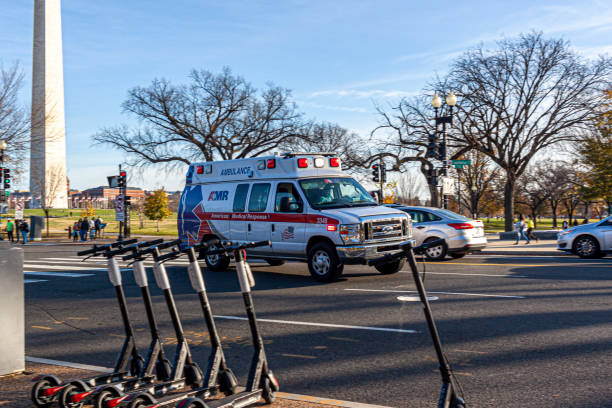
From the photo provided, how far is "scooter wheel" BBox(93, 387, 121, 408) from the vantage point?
12.8 feet

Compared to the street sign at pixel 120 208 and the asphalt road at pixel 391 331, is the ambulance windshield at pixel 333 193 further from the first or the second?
the street sign at pixel 120 208

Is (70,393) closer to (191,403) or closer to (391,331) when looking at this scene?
(191,403)

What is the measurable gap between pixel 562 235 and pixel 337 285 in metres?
10.0

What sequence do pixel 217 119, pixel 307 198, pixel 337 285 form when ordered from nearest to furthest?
pixel 337 285, pixel 307 198, pixel 217 119

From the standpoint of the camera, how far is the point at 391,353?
6.06 meters

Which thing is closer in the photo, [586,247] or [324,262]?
[324,262]

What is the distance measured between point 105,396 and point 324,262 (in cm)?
808

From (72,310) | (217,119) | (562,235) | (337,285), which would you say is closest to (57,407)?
(72,310)

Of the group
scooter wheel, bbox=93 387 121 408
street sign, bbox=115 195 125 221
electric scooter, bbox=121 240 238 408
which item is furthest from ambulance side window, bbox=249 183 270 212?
street sign, bbox=115 195 125 221

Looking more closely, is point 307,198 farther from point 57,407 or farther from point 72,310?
point 57,407

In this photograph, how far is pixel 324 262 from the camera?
11852 mm

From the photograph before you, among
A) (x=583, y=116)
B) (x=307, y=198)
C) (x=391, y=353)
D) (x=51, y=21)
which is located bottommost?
(x=391, y=353)

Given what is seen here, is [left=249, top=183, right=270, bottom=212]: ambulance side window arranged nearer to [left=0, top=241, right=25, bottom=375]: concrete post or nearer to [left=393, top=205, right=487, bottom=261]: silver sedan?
[left=393, top=205, right=487, bottom=261]: silver sedan

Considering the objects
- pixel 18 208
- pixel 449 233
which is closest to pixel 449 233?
pixel 449 233
